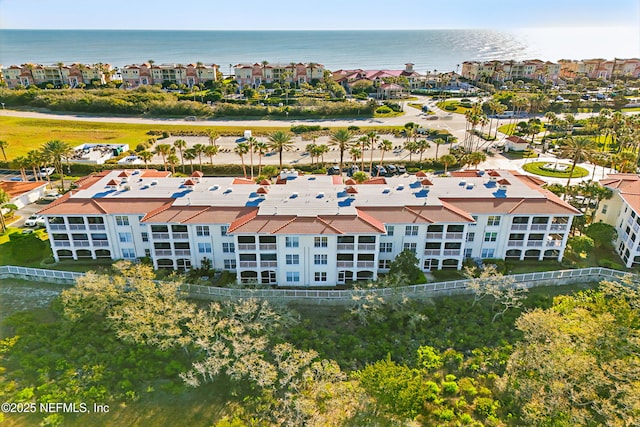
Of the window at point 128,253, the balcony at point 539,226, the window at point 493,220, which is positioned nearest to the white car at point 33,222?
the window at point 128,253

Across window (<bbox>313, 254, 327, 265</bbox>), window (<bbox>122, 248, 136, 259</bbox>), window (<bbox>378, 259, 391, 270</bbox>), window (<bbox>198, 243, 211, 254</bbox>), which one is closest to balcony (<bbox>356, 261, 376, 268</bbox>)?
window (<bbox>378, 259, 391, 270</bbox>)

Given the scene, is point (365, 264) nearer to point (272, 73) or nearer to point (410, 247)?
point (410, 247)

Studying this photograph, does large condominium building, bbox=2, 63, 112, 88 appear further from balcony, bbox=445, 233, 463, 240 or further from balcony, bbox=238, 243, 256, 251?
balcony, bbox=445, 233, 463, 240

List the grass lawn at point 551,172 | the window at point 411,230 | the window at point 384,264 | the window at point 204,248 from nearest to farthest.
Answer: the window at point 411,230 → the window at point 204,248 → the window at point 384,264 → the grass lawn at point 551,172

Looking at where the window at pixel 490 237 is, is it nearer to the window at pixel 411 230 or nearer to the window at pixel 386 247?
the window at pixel 411 230

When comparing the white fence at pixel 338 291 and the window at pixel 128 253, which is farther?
the window at pixel 128 253

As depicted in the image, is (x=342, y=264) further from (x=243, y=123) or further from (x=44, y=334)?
(x=243, y=123)
